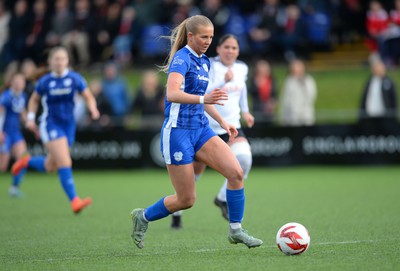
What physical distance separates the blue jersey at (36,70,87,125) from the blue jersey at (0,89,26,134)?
454 centimetres

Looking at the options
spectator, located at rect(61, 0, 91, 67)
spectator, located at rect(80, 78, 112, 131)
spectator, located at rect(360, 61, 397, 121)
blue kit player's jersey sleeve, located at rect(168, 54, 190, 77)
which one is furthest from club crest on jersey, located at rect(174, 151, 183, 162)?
spectator, located at rect(61, 0, 91, 67)

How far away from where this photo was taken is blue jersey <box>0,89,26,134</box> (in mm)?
16906

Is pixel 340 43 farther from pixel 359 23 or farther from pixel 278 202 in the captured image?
pixel 278 202

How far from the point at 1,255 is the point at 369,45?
16.8m

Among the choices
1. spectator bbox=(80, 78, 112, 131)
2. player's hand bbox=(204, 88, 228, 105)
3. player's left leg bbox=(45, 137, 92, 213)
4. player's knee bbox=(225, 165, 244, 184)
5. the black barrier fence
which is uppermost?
player's hand bbox=(204, 88, 228, 105)

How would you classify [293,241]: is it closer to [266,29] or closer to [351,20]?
[266,29]

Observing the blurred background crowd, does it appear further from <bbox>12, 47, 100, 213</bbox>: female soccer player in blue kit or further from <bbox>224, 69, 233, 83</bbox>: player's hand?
<bbox>224, 69, 233, 83</bbox>: player's hand

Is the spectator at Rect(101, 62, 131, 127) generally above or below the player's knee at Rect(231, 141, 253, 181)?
below

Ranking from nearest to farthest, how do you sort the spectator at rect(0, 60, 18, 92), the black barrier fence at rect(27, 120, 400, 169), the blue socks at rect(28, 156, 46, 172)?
1. the blue socks at rect(28, 156, 46, 172)
2. the spectator at rect(0, 60, 18, 92)
3. the black barrier fence at rect(27, 120, 400, 169)

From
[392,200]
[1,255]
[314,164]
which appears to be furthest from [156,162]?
[1,255]

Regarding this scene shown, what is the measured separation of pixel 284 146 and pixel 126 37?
680cm

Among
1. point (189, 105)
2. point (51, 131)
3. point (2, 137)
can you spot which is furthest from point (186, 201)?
point (2, 137)

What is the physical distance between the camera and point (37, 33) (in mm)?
25672

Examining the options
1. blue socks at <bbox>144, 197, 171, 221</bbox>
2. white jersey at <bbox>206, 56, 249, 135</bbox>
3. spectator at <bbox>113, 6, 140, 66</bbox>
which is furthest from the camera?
spectator at <bbox>113, 6, 140, 66</bbox>
